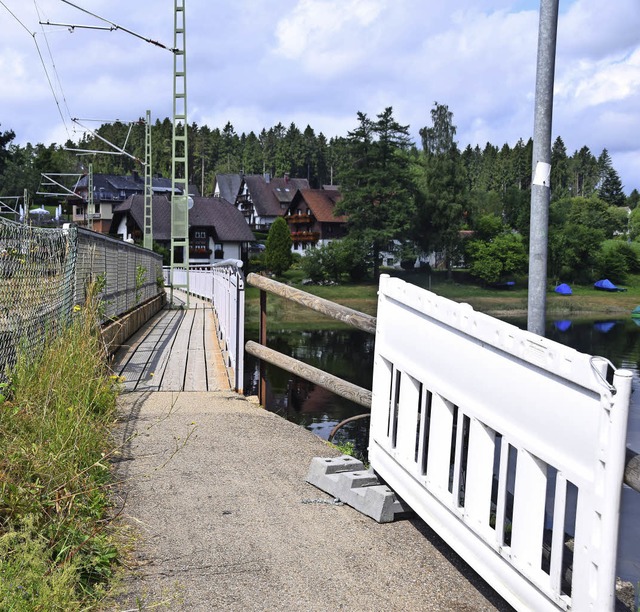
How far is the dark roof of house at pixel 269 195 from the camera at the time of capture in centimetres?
10731

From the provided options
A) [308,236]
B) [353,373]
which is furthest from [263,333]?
[308,236]

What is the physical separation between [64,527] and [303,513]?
1.33 metres

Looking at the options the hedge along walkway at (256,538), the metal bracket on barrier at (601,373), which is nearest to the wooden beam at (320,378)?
the hedge along walkway at (256,538)

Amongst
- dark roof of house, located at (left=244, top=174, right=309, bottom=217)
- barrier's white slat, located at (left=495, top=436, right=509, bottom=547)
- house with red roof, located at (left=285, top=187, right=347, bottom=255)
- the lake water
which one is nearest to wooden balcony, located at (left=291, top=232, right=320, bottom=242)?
house with red roof, located at (left=285, top=187, right=347, bottom=255)

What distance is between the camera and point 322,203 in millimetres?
91750

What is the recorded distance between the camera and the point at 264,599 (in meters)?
3.33

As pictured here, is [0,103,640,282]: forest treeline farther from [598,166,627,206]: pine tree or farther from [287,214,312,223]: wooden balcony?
[598,166,627,206]: pine tree

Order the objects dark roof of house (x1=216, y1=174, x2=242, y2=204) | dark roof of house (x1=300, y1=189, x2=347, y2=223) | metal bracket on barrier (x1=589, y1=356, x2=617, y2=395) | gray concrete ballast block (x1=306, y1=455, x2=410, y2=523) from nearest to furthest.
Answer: metal bracket on barrier (x1=589, y1=356, x2=617, y2=395), gray concrete ballast block (x1=306, y1=455, x2=410, y2=523), dark roof of house (x1=300, y1=189, x2=347, y2=223), dark roof of house (x1=216, y1=174, x2=242, y2=204)

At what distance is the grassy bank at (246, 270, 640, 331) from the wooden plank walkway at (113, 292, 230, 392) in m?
36.3

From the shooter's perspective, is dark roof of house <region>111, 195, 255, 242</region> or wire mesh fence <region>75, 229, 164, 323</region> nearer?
wire mesh fence <region>75, 229, 164, 323</region>

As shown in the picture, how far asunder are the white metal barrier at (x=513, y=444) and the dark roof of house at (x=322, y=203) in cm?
8582

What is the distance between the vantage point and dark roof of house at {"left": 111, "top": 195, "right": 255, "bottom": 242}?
265 ft

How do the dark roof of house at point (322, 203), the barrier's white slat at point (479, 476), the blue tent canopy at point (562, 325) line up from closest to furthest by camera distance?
the barrier's white slat at point (479, 476), the blue tent canopy at point (562, 325), the dark roof of house at point (322, 203)

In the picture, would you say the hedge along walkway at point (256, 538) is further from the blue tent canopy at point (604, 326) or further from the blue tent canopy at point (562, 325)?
the blue tent canopy at point (562, 325)
